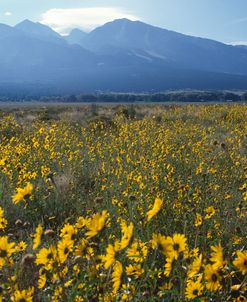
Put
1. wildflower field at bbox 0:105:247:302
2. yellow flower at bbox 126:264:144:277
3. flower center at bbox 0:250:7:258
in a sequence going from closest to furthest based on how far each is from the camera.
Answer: flower center at bbox 0:250:7:258 < wildflower field at bbox 0:105:247:302 < yellow flower at bbox 126:264:144:277

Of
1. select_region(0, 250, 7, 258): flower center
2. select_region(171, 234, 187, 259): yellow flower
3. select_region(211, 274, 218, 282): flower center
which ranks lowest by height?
select_region(211, 274, 218, 282): flower center

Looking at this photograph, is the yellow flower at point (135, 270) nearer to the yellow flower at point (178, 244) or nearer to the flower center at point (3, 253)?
the yellow flower at point (178, 244)

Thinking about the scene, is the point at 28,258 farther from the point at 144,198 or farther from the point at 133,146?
the point at 133,146

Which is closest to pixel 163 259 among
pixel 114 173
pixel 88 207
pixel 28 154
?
pixel 88 207

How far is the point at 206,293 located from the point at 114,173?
3018 millimetres

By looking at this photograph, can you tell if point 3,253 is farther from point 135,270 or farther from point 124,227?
point 135,270

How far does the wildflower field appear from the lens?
1966 millimetres

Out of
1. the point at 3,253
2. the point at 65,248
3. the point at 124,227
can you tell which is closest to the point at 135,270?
the point at 124,227

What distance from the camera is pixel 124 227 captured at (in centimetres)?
205

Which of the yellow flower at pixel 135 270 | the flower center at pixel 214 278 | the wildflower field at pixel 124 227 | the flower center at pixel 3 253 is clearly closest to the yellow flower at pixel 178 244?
the wildflower field at pixel 124 227

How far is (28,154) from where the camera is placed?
6805 mm

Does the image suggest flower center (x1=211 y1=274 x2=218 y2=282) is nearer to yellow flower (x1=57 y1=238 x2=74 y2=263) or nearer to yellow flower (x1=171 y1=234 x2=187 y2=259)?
yellow flower (x1=171 y1=234 x2=187 y2=259)

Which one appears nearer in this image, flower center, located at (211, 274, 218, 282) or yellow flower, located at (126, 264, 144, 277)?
flower center, located at (211, 274, 218, 282)

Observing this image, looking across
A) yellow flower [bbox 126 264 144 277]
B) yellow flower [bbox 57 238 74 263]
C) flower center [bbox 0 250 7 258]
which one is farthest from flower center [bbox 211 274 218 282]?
flower center [bbox 0 250 7 258]
